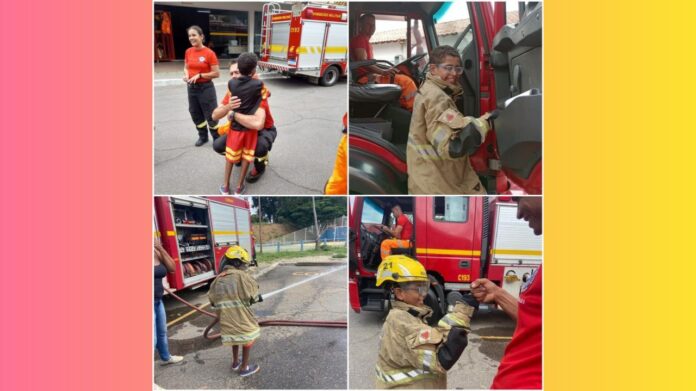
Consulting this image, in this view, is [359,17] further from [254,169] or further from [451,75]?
[254,169]

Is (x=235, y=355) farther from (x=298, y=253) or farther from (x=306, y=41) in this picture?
(x=306, y=41)

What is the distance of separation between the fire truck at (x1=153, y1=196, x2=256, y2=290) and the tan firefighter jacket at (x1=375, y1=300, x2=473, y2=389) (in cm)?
125

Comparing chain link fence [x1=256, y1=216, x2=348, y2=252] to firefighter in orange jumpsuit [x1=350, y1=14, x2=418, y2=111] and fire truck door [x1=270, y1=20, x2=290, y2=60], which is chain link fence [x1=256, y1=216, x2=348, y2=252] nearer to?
firefighter in orange jumpsuit [x1=350, y1=14, x2=418, y2=111]

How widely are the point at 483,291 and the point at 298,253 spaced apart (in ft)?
4.07

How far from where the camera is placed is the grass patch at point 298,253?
9.95 feet

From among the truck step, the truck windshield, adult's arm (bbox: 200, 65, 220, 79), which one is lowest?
the truck step

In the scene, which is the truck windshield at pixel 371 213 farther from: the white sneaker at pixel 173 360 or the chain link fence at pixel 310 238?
the white sneaker at pixel 173 360

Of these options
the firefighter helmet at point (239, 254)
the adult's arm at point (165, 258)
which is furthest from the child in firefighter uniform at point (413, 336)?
the adult's arm at point (165, 258)

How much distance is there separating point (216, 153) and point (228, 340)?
1209mm

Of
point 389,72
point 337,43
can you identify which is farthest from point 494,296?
point 337,43

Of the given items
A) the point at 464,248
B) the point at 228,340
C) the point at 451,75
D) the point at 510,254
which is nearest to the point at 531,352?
the point at 510,254

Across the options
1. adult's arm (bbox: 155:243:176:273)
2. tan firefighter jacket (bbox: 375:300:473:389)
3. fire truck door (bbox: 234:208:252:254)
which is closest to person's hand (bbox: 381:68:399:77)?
fire truck door (bbox: 234:208:252:254)

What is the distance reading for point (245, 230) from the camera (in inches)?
123

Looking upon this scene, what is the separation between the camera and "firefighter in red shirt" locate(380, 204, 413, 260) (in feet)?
10.1
